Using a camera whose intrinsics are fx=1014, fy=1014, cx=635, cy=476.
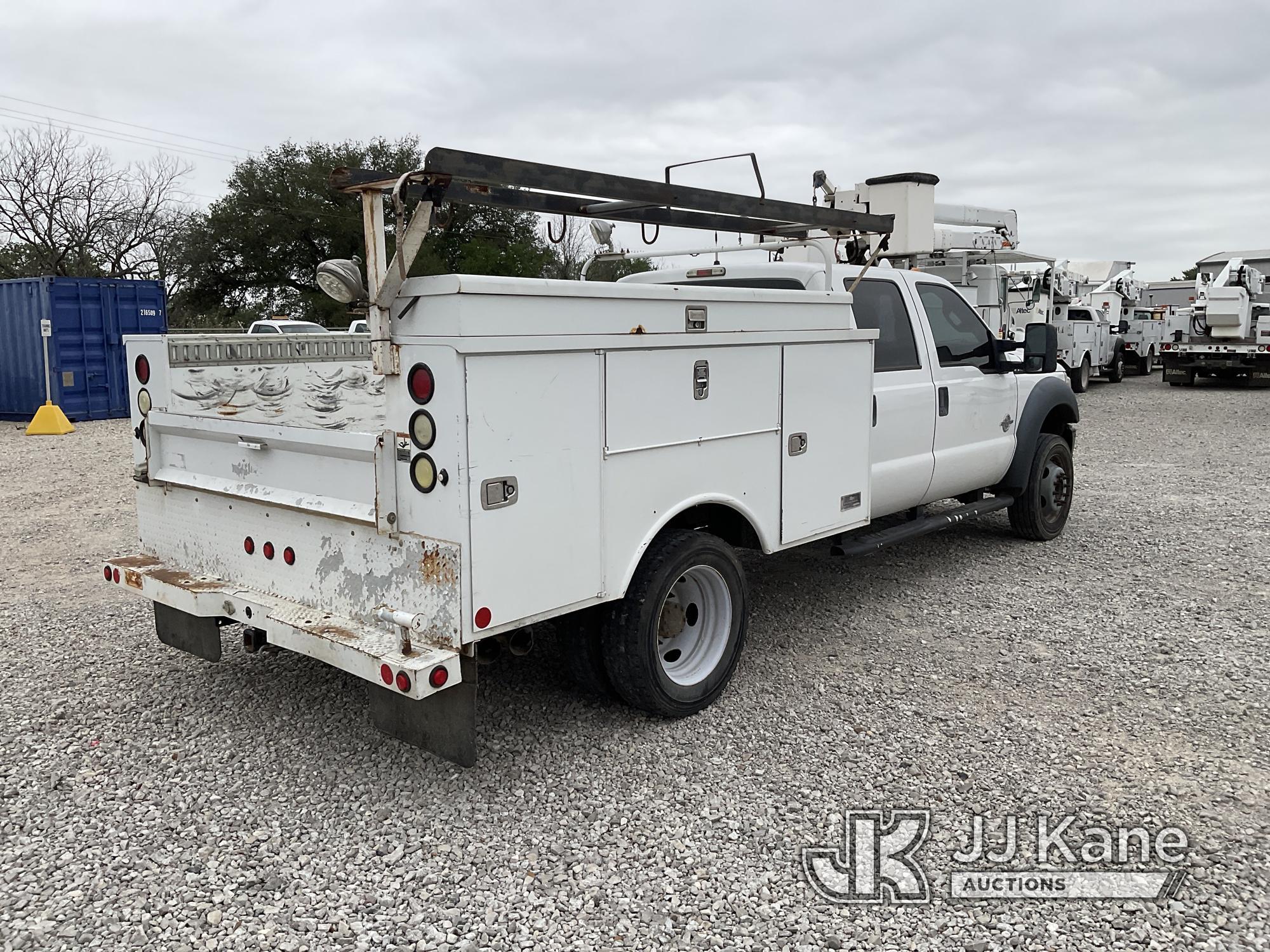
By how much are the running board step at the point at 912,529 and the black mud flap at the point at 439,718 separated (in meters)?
2.56

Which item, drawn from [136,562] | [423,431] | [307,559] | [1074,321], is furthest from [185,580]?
[1074,321]

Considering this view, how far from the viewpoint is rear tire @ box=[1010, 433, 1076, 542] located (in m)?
7.42

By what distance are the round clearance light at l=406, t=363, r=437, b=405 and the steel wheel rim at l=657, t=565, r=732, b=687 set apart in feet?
4.85

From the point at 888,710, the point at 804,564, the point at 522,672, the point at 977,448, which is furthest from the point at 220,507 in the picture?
the point at 977,448

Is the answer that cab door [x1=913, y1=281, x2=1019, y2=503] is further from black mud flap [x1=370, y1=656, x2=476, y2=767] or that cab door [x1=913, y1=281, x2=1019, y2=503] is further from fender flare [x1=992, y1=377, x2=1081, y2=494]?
black mud flap [x1=370, y1=656, x2=476, y2=767]

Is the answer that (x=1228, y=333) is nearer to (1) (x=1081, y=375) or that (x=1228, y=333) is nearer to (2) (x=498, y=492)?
(1) (x=1081, y=375)

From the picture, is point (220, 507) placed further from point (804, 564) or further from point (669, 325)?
point (804, 564)

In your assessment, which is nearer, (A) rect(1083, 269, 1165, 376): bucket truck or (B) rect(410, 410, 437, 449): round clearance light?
(B) rect(410, 410, 437, 449): round clearance light

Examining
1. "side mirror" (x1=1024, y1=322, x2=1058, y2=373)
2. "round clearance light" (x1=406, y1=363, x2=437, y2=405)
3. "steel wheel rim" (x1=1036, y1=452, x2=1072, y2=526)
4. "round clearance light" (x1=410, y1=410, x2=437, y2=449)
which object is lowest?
"steel wheel rim" (x1=1036, y1=452, x2=1072, y2=526)

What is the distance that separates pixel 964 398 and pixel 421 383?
13.8 ft

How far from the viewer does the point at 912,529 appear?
599 centimetres

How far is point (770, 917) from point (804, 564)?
4.10 m

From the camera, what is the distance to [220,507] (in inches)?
166

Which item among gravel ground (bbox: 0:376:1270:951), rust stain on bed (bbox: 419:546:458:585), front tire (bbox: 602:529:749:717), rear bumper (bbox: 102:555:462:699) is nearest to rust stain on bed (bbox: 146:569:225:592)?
rear bumper (bbox: 102:555:462:699)
